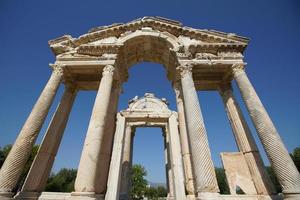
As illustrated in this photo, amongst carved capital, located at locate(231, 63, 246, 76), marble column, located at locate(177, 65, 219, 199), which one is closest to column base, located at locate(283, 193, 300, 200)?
marble column, located at locate(177, 65, 219, 199)

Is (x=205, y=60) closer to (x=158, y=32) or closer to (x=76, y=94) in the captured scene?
(x=158, y=32)

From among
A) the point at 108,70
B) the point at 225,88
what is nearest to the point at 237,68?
the point at 225,88

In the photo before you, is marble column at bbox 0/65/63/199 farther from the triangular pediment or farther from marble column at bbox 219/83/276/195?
marble column at bbox 219/83/276/195

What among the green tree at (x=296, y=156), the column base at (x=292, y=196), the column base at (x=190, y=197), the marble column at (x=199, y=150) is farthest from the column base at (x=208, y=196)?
the green tree at (x=296, y=156)

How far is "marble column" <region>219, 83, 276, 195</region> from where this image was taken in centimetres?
882

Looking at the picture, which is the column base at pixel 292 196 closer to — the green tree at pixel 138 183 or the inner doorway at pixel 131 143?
the inner doorway at pixel 131 143

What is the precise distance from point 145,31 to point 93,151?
9.38 meters

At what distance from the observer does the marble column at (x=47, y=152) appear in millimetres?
8798

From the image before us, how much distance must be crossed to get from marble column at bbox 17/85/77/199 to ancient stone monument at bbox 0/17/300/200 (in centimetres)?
5

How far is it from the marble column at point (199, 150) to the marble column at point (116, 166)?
14.1ft

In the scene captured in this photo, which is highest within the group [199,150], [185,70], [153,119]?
[185,70]

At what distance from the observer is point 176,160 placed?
9492 mm

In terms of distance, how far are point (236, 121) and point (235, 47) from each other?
5.18 metres

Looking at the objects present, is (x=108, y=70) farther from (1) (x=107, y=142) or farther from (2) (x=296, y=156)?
(2) (x=296, y=156)
